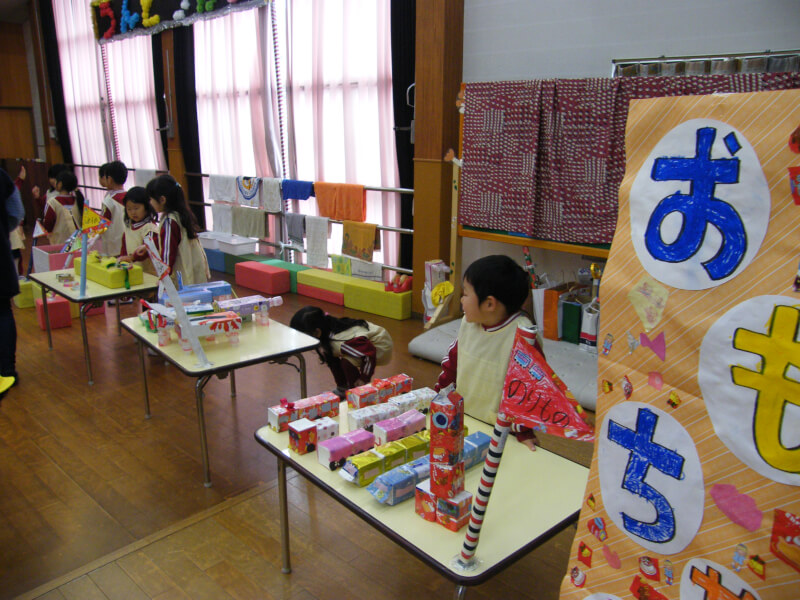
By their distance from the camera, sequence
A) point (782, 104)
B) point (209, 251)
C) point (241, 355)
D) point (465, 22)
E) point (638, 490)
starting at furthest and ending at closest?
point (209, 251)
point (465, 22)
point (241, 355)
point (638, 490)
point (782, 104)

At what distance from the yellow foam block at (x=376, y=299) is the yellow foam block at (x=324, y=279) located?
0.08 metres

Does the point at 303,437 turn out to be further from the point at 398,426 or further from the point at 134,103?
the point at 134,103

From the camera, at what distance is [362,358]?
108 inches

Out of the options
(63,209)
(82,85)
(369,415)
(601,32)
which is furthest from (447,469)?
(82,85)

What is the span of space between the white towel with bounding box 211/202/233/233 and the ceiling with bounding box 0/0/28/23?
6.19 m

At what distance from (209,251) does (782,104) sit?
6.71 metres

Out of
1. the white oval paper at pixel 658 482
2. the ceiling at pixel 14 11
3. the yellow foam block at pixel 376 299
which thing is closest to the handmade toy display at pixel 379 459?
the white oval paper at pixel 658 482

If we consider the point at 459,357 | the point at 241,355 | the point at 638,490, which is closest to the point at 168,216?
the point at 241,355

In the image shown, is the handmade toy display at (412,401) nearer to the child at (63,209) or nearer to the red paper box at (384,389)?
the red paper box at (384,389)

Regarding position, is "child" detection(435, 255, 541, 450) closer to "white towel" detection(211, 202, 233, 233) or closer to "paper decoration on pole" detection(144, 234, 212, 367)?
"paper decoration on pole" detection(144, 234, 212, 367)

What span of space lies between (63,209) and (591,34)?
14.9 ft

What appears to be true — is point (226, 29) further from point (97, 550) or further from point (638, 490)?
point (638, 490)

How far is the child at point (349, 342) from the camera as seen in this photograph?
2.76 m

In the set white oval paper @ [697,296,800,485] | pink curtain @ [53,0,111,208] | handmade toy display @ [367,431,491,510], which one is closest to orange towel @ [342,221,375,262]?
handmade toy display @ [367,431,491,510]
